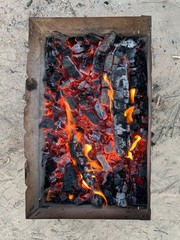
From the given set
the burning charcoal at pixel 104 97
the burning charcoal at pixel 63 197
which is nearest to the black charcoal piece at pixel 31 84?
the burning charcoal at pixel 104 97

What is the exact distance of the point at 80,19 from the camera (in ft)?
9.55

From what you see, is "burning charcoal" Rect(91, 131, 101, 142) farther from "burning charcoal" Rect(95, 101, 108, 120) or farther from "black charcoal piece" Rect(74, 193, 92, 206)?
"black charcoal piece" Rect(74, 193, 92, 206)

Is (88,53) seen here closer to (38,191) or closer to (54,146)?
(54,146)

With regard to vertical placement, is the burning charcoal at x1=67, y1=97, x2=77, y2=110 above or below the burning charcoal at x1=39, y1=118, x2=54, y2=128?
above

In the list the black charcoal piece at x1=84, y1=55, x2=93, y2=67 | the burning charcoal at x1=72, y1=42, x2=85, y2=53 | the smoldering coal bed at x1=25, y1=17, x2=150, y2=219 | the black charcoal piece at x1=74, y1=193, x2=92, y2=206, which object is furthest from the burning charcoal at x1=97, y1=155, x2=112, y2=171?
the burning charcoal at x1=72, y1=42, x2=85, y2=53

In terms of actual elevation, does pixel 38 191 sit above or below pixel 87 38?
below

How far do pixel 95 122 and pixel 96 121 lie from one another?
0.01 metres

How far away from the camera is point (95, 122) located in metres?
3.04

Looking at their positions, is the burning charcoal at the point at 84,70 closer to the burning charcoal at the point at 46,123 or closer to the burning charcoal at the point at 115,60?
the burning charcoal at the point at 115,60

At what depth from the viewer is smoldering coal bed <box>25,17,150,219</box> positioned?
3004 mm

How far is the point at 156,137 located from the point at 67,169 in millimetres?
706

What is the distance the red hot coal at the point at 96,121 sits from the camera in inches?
118

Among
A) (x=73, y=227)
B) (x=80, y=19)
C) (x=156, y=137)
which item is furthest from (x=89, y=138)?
(x=80, y=19)

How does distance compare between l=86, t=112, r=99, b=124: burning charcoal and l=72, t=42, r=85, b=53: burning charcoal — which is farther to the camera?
l=72, t=42, r=85, b=53: burning charcoal
